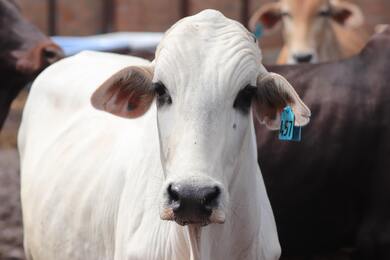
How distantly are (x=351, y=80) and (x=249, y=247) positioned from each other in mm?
1624

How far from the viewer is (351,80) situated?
18.8ft

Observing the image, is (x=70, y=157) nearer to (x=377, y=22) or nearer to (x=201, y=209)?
(x=201, y=209)

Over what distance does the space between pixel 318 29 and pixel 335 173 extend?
305 centimetres

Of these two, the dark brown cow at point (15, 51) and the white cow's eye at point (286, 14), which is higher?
the dark brown cow at point (15, 51)

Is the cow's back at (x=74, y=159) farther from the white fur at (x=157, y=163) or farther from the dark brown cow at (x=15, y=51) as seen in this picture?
the dark brown cow at (x=15, y=51)

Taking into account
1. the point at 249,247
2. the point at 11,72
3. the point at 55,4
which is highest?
the point at 249,247

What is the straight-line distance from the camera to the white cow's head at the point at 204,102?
3.81 meters

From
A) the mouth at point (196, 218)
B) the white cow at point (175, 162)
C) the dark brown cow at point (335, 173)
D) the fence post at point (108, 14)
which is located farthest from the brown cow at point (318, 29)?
the mouth at point (196, 218)

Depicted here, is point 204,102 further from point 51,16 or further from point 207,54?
point 51,16

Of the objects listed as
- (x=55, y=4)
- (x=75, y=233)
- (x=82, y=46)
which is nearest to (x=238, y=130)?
(x=75, y=233)

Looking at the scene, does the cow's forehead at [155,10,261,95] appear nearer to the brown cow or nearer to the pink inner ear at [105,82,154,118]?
the pink inner ear at [105,82,154,118]

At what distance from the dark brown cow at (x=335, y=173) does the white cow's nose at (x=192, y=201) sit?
1799mm

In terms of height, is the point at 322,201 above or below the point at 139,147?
below

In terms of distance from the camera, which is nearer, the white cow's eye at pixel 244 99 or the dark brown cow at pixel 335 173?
the white cow's eye at pixel 244 99
